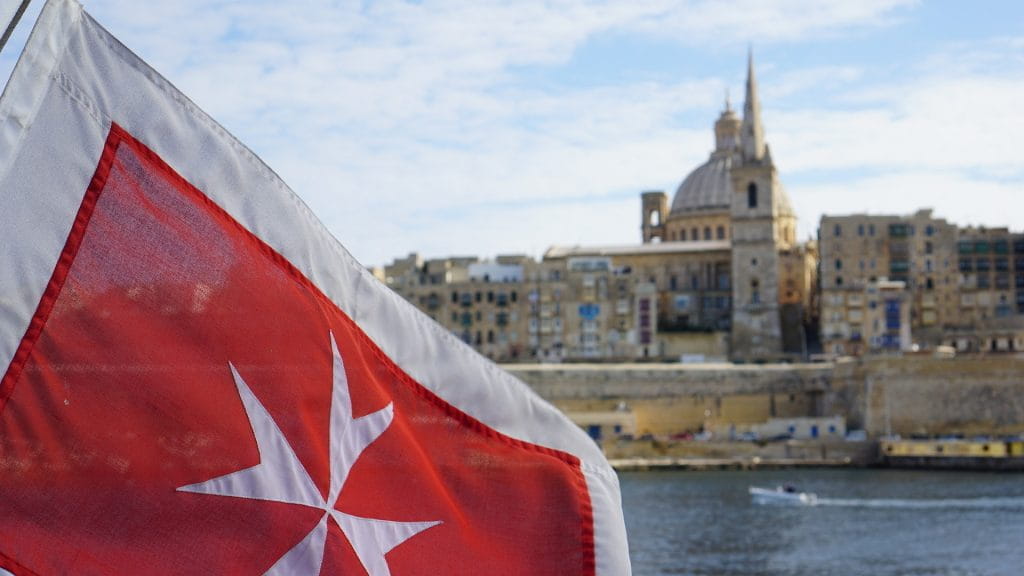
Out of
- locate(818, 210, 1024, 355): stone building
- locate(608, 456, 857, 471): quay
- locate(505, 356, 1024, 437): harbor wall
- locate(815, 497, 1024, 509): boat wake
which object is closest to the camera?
Result: locate(815, 497, 1024, 509): boat wake

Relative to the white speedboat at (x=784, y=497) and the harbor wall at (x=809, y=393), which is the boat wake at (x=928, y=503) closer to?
the white speedboat at (x=784, y=497)

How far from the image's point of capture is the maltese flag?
364 cm

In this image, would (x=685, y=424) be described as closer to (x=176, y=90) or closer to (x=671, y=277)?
(x=671, y=277)

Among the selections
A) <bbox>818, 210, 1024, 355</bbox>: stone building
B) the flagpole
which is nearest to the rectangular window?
<bbox>818, 210, 1024, 355</bbox>: stone building

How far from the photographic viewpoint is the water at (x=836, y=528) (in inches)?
1302

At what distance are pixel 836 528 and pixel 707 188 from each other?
2292 inches

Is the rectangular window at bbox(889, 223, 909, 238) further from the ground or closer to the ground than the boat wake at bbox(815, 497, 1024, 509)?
further from the ground

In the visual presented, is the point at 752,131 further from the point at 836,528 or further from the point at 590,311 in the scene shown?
the point at 836,528

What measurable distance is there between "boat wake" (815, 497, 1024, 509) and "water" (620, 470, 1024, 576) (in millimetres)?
28

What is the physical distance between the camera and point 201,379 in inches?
154

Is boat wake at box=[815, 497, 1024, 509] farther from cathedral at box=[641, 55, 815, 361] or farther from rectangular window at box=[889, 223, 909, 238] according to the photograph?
rectangular window at box=[889, 223, 909, 238]

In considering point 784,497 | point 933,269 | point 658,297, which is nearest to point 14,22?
point 784,497

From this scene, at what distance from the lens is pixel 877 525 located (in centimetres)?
4012

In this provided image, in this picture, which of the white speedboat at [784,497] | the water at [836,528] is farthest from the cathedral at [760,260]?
the white speedboat at [784,497]
